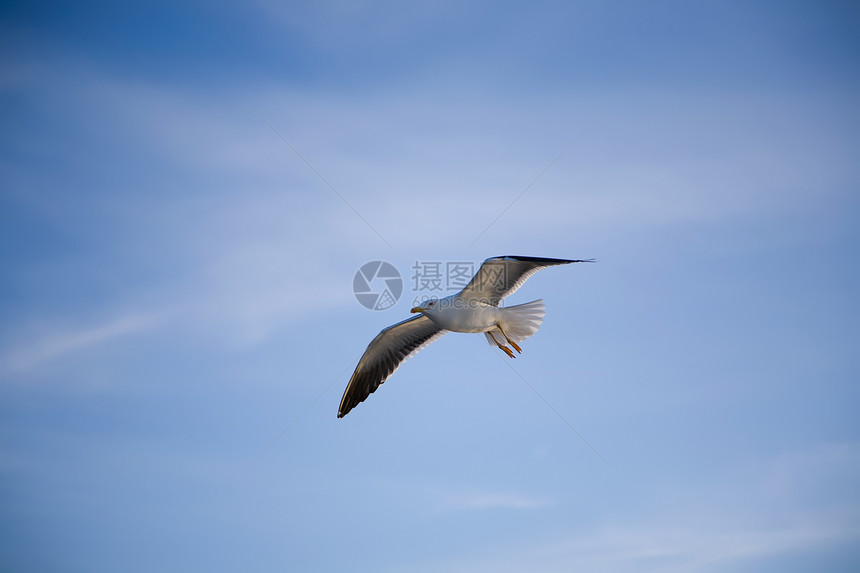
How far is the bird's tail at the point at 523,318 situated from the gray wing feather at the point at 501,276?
0.27 m

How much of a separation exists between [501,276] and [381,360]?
8.24 ft

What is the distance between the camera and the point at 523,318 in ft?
31.7

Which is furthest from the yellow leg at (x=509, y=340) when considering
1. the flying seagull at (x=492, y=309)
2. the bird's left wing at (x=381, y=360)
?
the bird's left wing at (x=381, y=360)

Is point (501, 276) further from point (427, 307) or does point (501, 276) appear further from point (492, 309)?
point (427, 307)

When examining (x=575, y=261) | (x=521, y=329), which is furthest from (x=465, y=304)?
(x=575, y=261)

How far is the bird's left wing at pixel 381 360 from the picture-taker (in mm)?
10688

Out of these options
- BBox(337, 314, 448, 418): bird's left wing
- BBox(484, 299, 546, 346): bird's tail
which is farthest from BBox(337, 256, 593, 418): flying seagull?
BBox(337, 314, 448, 418): bird's left wing

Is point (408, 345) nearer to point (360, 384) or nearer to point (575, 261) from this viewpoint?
point (360, 384)

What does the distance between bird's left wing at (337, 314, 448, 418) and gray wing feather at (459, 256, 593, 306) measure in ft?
3.83

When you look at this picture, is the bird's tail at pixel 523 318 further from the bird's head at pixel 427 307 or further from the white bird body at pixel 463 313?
the bird's head at pixel 427 307

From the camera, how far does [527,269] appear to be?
31.3 feet

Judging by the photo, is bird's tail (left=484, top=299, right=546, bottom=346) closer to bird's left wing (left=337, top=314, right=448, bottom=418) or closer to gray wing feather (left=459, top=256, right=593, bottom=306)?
gray wing feather (left=459, top=256, right=593, bottom=306)

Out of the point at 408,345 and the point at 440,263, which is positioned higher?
the point at 440,263

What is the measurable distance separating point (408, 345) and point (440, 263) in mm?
1340
